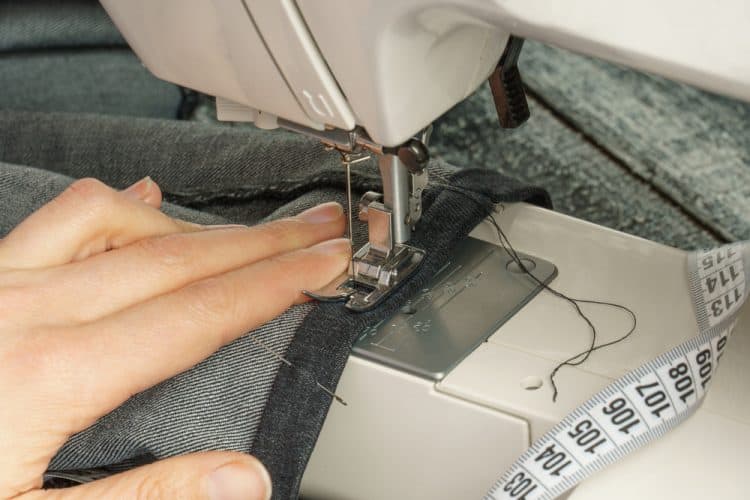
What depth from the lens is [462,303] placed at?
0.93 metres

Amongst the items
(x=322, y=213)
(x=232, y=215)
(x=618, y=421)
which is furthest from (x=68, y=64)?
(x=618, y=421)

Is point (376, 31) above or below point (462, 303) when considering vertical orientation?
above

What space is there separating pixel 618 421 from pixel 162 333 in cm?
38

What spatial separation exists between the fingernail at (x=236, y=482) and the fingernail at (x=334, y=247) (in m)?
0.26

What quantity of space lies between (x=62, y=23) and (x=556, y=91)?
0.91 m

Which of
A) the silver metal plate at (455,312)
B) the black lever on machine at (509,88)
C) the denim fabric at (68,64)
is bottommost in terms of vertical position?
the denim fabric at (68,64)

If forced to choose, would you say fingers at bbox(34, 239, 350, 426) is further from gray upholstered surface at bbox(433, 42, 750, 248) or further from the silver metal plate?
gray upholstered surface at bbox(433, 42, 750, 248)

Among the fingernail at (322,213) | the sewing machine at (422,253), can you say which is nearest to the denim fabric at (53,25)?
the sewing machine at (422,253)

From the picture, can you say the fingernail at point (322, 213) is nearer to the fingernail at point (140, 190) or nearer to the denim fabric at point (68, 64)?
the fingernail at point (140, 190)

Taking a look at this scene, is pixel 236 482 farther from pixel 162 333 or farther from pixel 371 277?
pixel 371 277

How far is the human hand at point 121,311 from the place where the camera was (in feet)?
2.57

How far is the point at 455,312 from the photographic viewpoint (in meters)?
0.91

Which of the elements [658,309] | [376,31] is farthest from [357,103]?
[658,309]

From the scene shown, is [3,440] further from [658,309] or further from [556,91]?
[556,91]
